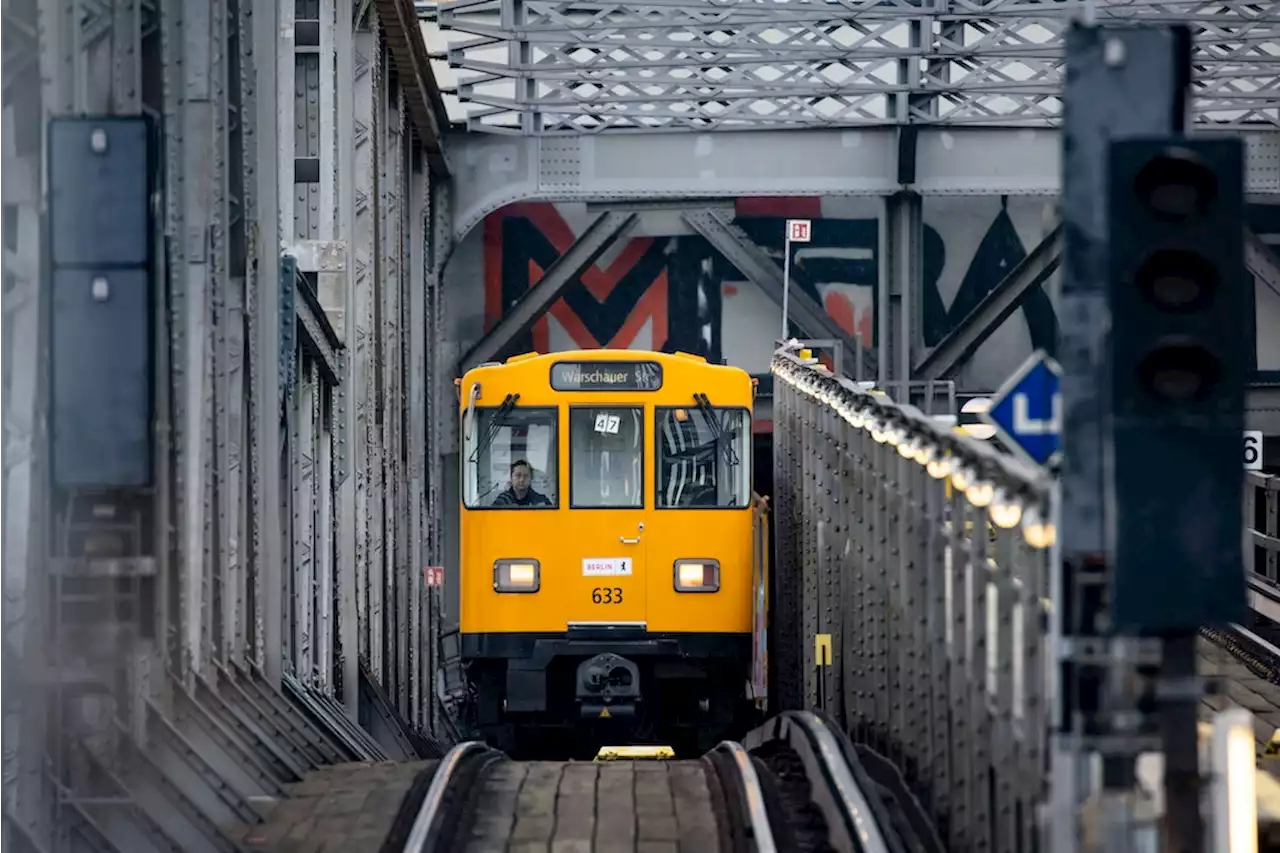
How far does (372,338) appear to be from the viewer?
16.2m

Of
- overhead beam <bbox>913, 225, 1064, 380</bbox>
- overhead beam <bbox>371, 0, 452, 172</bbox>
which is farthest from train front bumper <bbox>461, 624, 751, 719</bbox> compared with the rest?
overhead beam <bbox>913, 225, 1064, 380</bbox>

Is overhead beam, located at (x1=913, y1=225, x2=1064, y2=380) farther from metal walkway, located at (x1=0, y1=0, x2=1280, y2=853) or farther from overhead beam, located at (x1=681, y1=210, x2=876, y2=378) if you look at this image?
overhead beam, located at (x1=681, y1=210, x2=876, y2=378)

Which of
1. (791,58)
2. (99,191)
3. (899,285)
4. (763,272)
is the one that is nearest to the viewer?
(99,191)

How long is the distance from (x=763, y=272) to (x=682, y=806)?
48.6 ft

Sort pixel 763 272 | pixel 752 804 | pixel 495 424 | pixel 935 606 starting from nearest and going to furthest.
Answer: pixel 935 606
pixel 752 804
pixel 495 424
pixel 763 272

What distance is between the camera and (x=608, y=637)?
1559 centimetres

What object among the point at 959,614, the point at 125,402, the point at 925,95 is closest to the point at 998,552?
the point at 959,614

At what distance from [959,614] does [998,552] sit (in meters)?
0.82

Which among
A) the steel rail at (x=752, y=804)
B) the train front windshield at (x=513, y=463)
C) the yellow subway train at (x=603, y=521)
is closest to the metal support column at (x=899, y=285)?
the yellow subway train at (x=603, y=521)

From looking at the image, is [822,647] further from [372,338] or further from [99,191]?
[99,191]

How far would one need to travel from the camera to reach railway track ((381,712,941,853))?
8.54 metres

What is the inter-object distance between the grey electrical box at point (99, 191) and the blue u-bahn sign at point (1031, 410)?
3055 millimetres

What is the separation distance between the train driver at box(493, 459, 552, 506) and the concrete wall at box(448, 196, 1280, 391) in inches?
377

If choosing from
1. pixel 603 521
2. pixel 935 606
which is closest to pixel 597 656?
pixel 603 521
